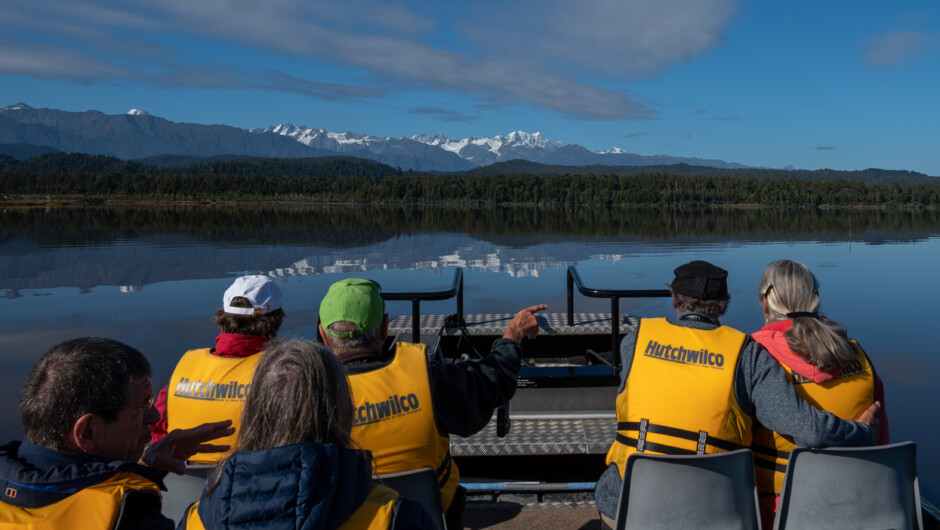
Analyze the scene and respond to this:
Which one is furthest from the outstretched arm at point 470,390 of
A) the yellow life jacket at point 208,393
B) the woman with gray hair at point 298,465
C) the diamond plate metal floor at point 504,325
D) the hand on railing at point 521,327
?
the diamond plate metal floor at point 504,325

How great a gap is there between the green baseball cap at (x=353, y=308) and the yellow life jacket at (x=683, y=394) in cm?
106

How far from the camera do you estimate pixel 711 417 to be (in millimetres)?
2520

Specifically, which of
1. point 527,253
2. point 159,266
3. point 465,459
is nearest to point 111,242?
point 159,266

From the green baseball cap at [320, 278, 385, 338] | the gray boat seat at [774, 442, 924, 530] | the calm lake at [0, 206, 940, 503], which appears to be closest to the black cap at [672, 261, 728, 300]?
the gray boat seat at [774, 442, 924, 530]

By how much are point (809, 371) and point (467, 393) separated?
4.37 ft

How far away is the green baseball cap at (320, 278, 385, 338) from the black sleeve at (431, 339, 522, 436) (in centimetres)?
29

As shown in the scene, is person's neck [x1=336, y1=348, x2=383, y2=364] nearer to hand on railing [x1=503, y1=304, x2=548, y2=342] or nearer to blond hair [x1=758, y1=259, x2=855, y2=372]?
hand on railing [x1=503, y1=304, x2=548, y2=342]

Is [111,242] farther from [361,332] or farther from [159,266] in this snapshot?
[361,332]

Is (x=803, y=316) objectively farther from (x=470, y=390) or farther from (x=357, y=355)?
(x=357, y=355)

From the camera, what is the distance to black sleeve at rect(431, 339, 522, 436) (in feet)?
7.79

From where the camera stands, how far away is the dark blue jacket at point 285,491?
1.30 meters

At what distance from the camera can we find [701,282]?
8.96ft

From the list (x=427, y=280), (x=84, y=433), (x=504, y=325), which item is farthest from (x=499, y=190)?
(x=84, y=433)

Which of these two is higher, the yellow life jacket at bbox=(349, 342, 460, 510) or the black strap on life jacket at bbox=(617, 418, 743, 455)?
the yellow life jacket at bbox=(349, 342, 460, 510)
